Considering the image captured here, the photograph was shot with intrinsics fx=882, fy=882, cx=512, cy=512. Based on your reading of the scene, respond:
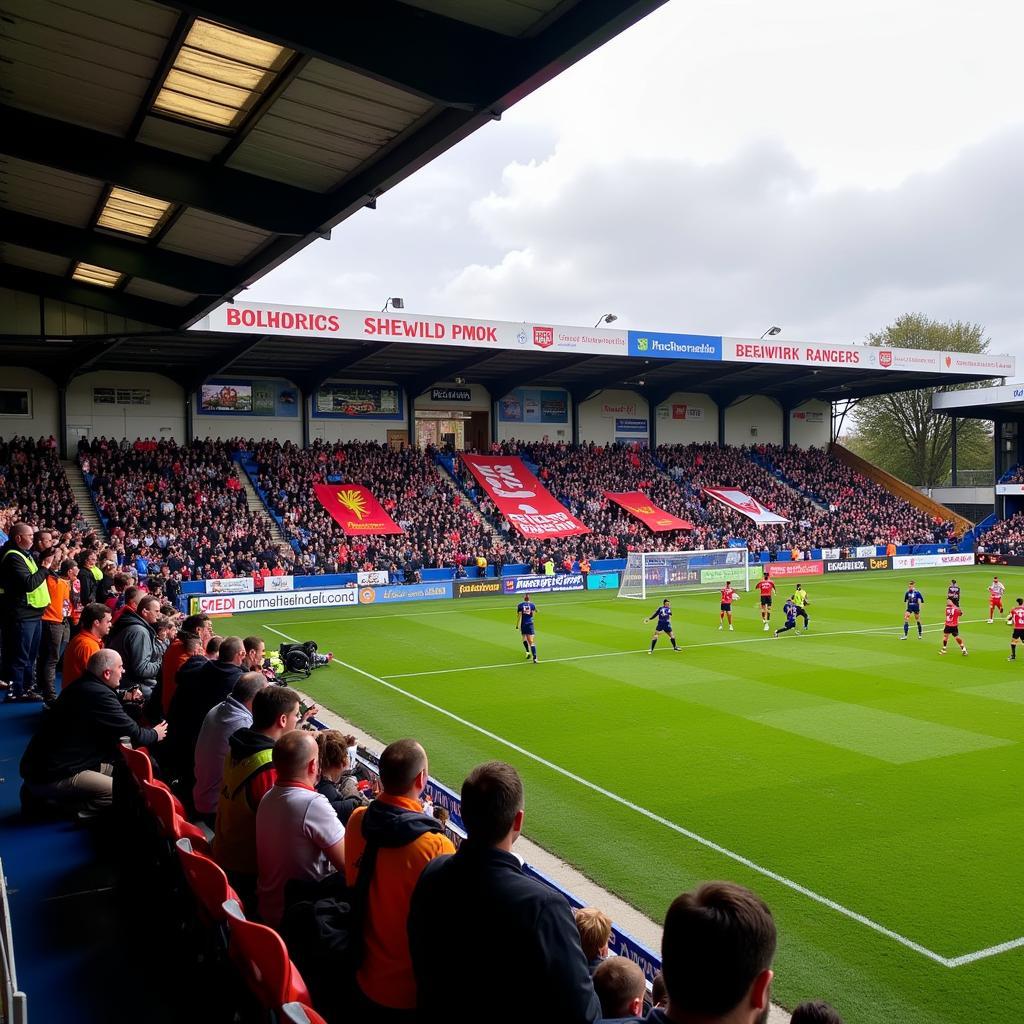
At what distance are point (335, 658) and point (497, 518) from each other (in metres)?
21.1

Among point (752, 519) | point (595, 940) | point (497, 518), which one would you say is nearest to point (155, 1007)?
point (595, 940)

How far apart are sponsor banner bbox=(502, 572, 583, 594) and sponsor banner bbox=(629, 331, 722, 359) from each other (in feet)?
36.7

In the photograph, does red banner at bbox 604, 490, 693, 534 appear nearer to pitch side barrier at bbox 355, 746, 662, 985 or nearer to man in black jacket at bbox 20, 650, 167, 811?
pitch side barrier at bbox 355, 746, 662, 985

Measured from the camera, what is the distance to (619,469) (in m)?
49.0

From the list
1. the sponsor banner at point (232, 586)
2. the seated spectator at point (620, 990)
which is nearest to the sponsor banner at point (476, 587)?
the sponsor banner at point (232, 586)

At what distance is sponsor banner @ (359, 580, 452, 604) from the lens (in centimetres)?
3303

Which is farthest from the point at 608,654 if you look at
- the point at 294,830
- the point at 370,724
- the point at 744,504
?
the point at 744,504

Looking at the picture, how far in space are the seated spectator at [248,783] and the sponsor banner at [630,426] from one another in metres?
47.3

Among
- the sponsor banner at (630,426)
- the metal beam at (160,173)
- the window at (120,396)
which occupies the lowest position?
the metal beam at (160,173)

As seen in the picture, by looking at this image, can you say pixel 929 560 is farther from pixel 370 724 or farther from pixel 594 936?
pixel 594 936

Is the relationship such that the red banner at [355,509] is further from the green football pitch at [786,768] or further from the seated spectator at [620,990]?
the seated spectator at [620,990]

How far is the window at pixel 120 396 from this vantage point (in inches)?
1503

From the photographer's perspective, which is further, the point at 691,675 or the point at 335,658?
the point at 335,658

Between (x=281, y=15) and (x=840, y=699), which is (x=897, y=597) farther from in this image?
(x=281, y=15)
